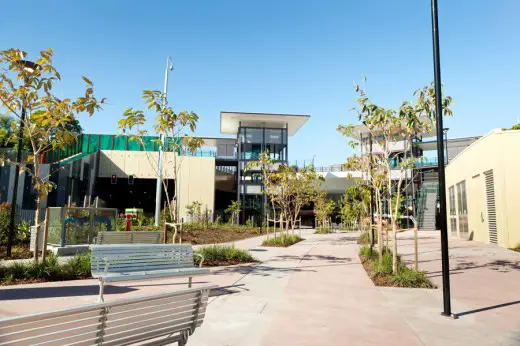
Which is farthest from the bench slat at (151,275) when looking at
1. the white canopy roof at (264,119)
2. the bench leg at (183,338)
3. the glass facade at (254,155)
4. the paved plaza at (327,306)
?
the white canopy roof at (264,119)

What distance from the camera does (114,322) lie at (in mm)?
2965

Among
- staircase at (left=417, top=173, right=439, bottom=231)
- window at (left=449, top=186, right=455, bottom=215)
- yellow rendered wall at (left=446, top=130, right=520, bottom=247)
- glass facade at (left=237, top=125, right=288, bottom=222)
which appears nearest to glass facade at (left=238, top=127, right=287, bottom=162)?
glass facade at (left=237, top=125, right=288, bottom=222)

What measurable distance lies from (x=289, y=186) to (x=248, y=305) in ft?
49.7

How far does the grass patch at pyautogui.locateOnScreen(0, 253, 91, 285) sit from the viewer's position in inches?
328

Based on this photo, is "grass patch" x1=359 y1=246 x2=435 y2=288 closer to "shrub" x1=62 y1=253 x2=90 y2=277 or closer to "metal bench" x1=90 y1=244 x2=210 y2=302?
"metal bench" x1=90 y1=244 x2=210 y2=302

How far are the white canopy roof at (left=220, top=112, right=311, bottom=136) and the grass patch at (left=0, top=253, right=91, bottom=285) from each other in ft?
118

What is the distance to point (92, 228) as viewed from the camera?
1374 centimetres

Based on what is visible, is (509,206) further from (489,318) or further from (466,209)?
(489,318)

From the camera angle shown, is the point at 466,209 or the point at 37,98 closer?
the point at 37,98

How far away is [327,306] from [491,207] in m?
16.2

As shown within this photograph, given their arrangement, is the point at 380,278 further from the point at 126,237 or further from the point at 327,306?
the point at 126,237

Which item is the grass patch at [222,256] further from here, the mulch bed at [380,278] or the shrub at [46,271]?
the mulch bed at [380,278]

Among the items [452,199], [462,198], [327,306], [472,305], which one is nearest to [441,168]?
[472,305]

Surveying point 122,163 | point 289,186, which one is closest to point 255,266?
point 289,186
